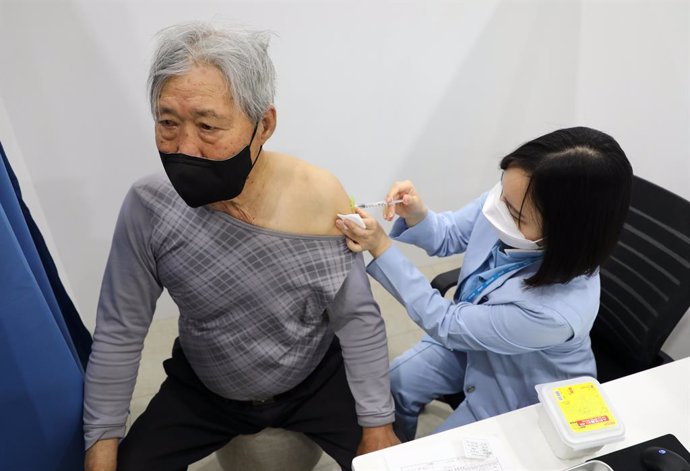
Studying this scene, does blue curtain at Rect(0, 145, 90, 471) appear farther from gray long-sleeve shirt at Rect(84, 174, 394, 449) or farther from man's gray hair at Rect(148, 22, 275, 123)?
man's gray hair at Rect(148, 22, 275, 123)

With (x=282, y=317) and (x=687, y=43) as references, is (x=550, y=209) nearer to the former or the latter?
(x=282, y=317)

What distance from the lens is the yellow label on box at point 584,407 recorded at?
1041mm

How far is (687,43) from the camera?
178cm

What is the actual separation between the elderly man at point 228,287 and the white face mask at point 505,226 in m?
0.34

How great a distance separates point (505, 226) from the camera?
50.7 inches

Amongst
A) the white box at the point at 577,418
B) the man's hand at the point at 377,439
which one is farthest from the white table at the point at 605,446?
the man's hand at the point at 377,439

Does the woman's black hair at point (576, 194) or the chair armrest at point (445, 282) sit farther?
the chair armrest at point (445, 282)

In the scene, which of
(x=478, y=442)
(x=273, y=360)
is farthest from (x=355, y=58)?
(x=478, y=442)

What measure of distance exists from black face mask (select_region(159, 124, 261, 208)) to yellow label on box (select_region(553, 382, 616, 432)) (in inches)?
30.1

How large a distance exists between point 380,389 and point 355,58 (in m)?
1.22

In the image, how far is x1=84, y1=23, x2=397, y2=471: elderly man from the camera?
1.04m

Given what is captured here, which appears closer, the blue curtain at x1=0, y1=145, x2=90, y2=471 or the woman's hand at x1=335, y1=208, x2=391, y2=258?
the blue curtain at x1=0, y1=145, x2=90, y2=471

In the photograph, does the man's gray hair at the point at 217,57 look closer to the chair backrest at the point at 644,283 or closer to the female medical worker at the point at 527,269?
the female medical worker at the point at 527,269

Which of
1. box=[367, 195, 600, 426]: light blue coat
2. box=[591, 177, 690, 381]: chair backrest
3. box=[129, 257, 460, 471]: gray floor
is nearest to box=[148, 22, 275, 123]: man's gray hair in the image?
box=[367, 195, 600, 426]: light blue coat
